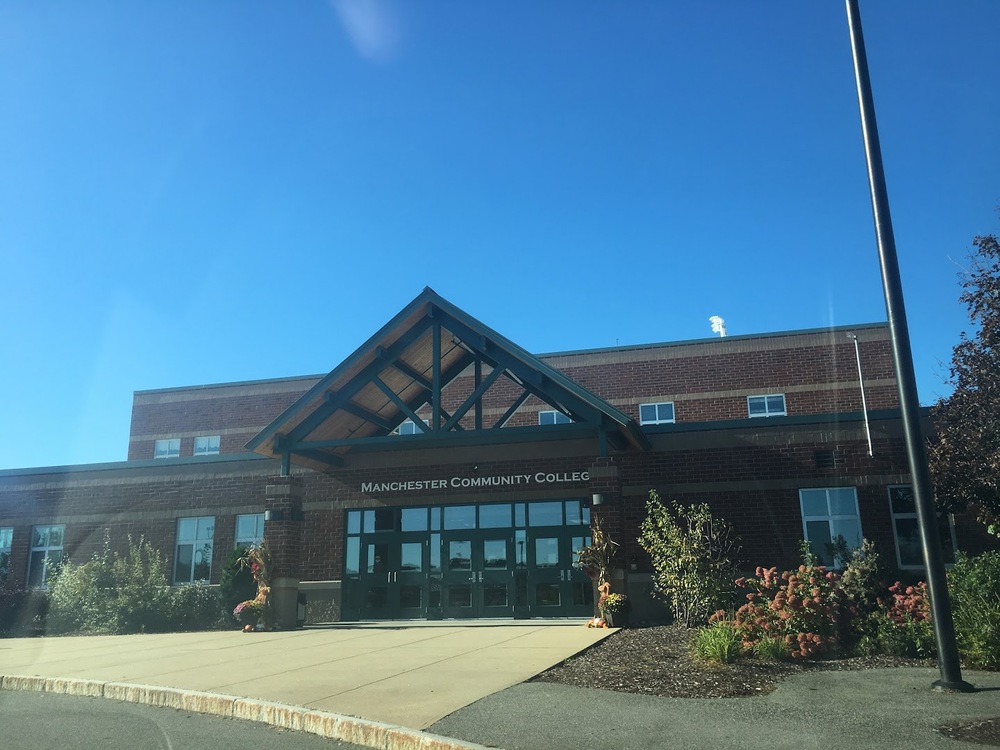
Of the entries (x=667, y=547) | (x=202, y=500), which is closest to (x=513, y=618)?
(x=667, y=547)

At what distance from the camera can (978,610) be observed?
968 cm

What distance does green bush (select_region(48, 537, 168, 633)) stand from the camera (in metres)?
18.6

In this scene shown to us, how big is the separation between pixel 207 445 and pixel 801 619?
30.4 m

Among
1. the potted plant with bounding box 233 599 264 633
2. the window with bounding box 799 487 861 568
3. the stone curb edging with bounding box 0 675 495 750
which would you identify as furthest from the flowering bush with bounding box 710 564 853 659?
the potted plant with bounding box 233 599 264 633

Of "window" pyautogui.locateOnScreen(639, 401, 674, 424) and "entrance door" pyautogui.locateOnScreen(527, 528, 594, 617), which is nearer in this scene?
"entrance door" pyautogui.locateOnScreen(527, 528, 594, 617)

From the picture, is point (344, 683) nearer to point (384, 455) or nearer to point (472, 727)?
point (472, 727)

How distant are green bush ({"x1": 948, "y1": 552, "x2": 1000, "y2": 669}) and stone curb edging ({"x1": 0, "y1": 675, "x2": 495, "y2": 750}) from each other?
604 cm

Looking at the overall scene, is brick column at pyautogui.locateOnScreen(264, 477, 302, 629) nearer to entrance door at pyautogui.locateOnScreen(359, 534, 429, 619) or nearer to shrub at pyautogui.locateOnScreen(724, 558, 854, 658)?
entrance door at pyautogui.locateOnScreen(359, 534, 429, 619)

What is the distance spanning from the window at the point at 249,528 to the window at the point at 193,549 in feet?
2.49

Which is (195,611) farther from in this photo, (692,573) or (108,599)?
(692,573)

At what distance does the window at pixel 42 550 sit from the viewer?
23.4m

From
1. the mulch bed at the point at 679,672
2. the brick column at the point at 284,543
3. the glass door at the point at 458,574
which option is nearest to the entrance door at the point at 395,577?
the glass door at the point at 458,574

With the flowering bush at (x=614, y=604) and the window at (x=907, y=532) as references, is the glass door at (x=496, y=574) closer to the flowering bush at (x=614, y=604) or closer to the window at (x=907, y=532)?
the flowering bush at (x=614, y=604)

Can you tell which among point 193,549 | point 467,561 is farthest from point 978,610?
point 193,549
